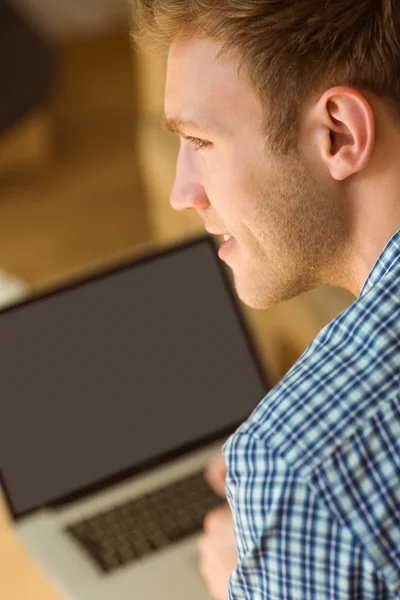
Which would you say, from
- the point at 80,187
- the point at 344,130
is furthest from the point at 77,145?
the point at 344,130

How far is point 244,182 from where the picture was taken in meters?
0.87

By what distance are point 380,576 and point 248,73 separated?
1.48ft

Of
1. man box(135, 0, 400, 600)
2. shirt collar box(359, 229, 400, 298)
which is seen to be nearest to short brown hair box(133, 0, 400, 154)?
man box(135, 0, 400, 600)

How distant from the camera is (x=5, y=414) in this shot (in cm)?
112

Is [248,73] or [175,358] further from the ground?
[248,73]

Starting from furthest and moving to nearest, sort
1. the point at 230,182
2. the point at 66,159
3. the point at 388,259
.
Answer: the point at 66,159
the point at 230,182
the point at 388,259

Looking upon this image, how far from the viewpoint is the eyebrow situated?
2.82ft

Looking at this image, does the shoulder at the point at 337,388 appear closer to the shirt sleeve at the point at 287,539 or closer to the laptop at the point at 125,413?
the shirt sleeve at the point at 287,539

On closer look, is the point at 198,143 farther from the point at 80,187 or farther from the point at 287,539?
the point at 80,187

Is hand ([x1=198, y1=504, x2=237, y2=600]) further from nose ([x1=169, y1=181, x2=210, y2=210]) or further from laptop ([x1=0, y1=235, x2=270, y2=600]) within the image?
nose ([x1=169, y1=181, x2=210, y2=210])

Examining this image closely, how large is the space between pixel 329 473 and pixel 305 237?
309 millimetres

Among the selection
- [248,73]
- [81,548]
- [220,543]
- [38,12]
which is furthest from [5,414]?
[38,12]

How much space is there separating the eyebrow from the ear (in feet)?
0.35

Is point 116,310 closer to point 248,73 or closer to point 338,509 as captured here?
point 248,73
